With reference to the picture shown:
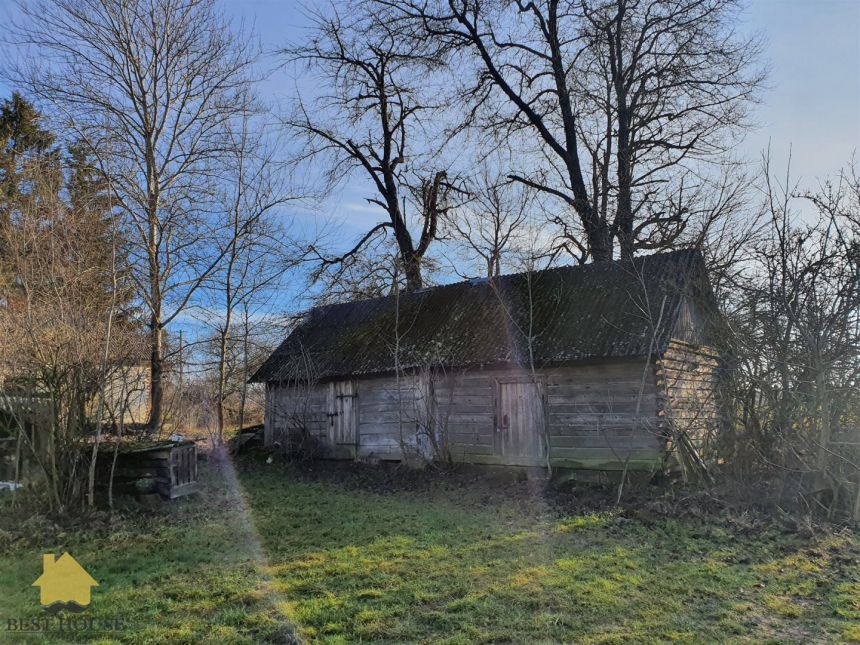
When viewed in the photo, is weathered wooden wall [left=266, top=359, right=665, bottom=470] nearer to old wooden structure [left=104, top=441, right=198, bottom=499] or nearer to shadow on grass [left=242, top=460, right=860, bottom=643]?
shadow on grass [left=242, top=460, right=860, bottom=643]

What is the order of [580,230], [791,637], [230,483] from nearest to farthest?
1. [791,637]
2. [230,483]
3. [580,230]

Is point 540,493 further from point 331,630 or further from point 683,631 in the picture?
point 331,630

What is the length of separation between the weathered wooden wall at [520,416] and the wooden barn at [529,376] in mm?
27

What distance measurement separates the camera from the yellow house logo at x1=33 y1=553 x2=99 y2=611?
5141 millimetres

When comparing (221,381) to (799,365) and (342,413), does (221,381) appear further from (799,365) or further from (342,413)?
(799,365)

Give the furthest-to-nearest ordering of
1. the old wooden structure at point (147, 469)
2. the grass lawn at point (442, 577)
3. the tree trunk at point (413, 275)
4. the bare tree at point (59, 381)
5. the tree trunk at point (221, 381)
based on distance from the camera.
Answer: the tree trunk at point (413, 275) < the tree trunk at point (221, 381) < the old wooden structure at point (147, 469) < the bare tree at point (59, 381) < the grass lawn at point (442, 577)

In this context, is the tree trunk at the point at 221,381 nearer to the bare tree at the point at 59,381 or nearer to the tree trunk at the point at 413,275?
the bare tree at the point at 59,381

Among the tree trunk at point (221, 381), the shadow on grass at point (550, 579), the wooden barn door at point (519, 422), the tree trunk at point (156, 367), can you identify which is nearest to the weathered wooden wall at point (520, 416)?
the wooden barn door at point (519, 422)

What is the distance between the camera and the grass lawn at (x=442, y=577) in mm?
4633

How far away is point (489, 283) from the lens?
16.0 m

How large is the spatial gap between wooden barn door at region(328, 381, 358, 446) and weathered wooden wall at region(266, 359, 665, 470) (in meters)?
0.11

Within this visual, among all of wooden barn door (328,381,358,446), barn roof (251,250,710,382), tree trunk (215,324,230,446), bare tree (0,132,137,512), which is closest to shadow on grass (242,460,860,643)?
bare tree (0,132,137,512)

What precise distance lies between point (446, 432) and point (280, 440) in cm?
630

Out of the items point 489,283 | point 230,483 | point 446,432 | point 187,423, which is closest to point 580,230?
point 489,283
